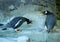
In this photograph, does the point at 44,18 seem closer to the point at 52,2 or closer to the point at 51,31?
the point at 51,31

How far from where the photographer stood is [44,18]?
8.30ft

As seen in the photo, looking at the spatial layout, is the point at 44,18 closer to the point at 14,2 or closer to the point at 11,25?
the point at 11,25

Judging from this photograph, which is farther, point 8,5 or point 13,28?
point 8,5

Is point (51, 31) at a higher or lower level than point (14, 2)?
lower

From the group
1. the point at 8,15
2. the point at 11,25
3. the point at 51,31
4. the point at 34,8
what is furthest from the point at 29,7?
the point at 51,31

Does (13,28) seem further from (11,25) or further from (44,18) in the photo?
(44,18)

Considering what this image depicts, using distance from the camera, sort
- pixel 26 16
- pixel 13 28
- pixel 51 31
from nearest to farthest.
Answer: pixel 51 31 → pixel 13 28 → pixel 26 16

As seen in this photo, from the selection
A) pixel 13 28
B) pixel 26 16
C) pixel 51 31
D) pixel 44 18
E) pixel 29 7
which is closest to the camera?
pixel 51 31

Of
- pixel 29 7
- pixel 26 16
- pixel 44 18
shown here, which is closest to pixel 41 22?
pixel 44 18

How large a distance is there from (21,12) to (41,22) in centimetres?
42

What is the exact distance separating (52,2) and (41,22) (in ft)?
1.99

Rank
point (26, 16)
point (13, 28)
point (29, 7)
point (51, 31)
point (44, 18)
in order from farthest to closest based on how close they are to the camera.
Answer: point (29, 7), point (26, 16), point (44, 18), point (13, 28), point (51, 31)

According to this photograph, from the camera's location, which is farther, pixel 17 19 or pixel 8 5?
pixel 8 5

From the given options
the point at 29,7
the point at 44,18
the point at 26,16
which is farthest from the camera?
the point at 29,7
